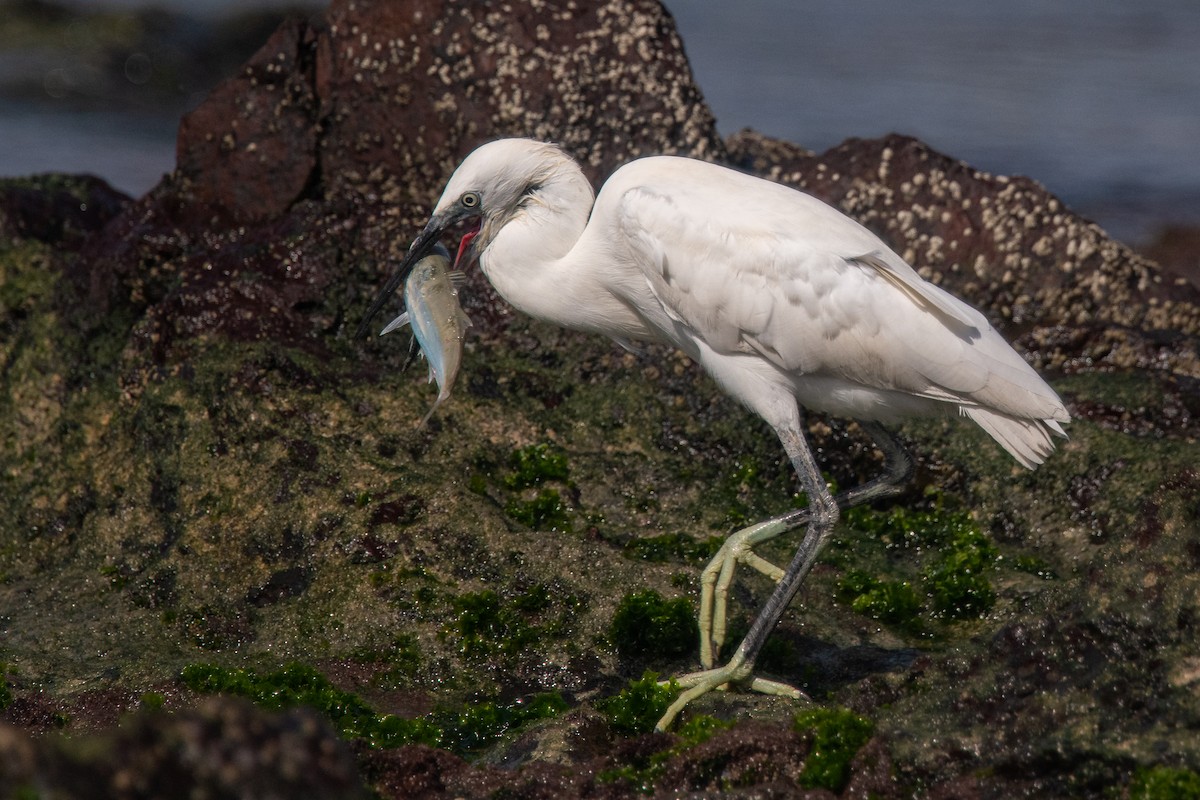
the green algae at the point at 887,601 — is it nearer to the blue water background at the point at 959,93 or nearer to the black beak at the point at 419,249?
the black beak at the point at 419,249

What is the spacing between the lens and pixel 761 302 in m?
4.83

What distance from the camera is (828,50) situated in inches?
791

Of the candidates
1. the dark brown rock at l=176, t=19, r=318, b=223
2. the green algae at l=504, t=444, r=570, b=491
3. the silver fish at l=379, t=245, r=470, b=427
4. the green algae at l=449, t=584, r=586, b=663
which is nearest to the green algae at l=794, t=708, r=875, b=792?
the green algae at l=449, t=584, r=586, b=663

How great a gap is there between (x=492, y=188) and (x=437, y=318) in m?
0.65

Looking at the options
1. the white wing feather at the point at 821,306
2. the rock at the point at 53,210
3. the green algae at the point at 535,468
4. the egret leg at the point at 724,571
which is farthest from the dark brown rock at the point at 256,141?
the egret leg at the point at 724,571

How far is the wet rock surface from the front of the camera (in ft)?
12.1

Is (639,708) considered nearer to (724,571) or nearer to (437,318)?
(724,571)

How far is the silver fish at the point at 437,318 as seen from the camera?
4.74 metres

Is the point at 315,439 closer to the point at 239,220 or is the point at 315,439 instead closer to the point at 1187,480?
the point at 239,220

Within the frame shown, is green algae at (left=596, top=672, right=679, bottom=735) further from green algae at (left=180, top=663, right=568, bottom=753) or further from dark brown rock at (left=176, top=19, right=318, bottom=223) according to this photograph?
dark brown rock at (left=176, top=19, right=318, bottom=223)

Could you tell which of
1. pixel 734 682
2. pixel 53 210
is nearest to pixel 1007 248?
pixel 734 682

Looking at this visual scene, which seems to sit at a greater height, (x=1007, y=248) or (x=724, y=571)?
(x=1007, y=248)

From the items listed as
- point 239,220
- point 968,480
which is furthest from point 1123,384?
point 239,220

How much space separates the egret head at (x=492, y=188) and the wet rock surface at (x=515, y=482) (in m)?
1.02
